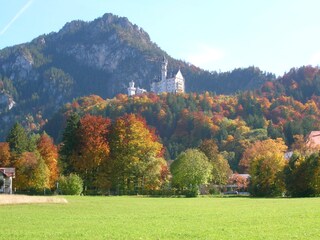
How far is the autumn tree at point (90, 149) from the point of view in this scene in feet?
230

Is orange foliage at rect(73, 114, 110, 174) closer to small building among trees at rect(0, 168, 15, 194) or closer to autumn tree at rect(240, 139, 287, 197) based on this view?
small building among trees at rect(0, 168, 15, 194)

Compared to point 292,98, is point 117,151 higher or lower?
lower

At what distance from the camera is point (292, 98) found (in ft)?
557

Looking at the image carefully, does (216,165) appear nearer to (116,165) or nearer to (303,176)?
(116,165)

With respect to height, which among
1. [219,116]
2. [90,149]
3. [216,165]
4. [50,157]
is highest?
[219,116]

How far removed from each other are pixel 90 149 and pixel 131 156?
6.03 metres

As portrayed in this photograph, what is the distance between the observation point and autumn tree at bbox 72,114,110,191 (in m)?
70.2

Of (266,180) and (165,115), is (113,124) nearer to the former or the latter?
(266,180)

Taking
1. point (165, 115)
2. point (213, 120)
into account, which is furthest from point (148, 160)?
point (165, 115)

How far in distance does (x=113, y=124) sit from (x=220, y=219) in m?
50.3

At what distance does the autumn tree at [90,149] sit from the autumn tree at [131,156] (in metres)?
1.69

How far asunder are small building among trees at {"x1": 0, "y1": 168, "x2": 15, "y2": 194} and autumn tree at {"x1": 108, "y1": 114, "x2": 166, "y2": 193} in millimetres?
13921

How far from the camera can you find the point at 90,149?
70.2m

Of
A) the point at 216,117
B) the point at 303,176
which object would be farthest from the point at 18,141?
the point at 216,117
